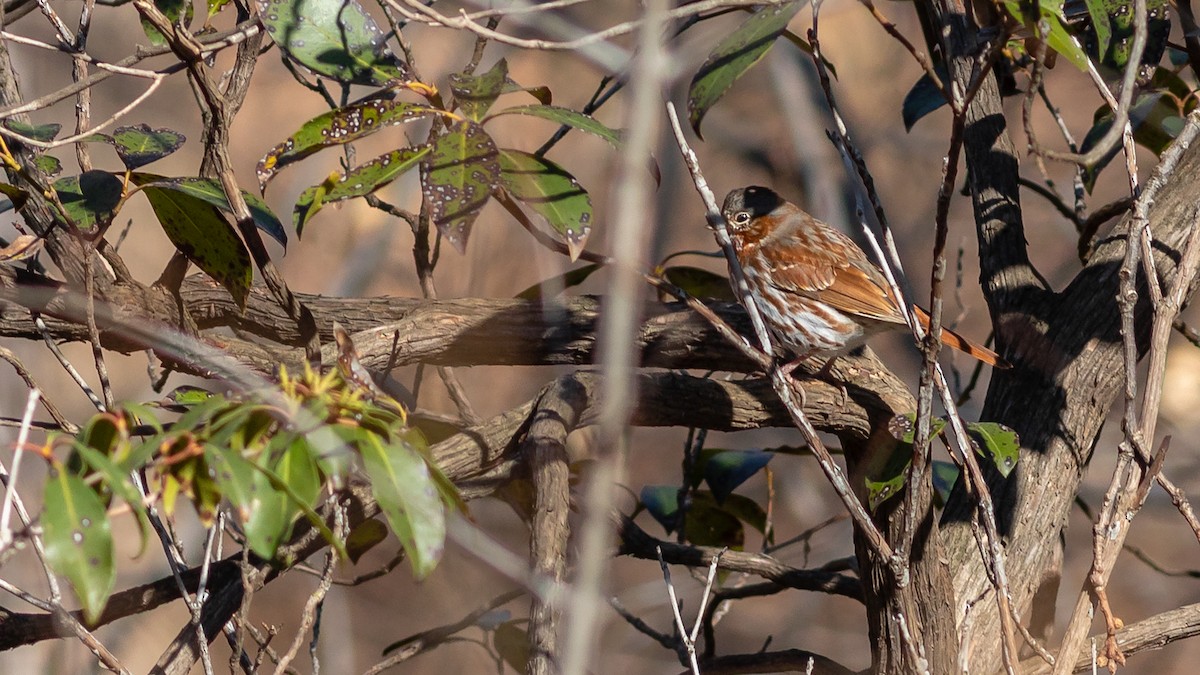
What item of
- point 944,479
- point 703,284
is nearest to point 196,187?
point 703,284

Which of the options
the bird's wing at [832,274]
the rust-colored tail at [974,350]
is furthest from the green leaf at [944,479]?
the bird's wing at [832,274]

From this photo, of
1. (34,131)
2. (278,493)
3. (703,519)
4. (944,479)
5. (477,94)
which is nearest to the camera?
(278,493)

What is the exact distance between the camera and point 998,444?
199cm

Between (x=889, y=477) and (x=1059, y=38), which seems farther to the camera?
(x=889, y=477)

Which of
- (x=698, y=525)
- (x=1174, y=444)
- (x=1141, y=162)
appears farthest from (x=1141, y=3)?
(x=1141, y=162)

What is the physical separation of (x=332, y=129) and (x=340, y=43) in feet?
0.53

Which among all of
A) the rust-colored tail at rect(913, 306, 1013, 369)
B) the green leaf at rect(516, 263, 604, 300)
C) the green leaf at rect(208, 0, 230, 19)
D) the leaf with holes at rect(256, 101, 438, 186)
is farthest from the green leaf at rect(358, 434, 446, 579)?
the rust-colored tail at rect(913, 306, 1013, 369)

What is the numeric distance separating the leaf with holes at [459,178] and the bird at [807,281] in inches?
68.5

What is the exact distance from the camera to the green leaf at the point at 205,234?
192cm

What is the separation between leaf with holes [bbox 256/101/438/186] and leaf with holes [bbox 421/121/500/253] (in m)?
0.15

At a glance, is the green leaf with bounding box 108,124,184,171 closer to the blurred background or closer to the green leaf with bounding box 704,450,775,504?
the green leaf with bounding box 704,450,775,504

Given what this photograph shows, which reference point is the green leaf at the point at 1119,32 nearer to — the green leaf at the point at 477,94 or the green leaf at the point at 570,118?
the green leaf at the point at 570,118

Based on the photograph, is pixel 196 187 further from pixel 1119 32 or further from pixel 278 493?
pixel 1119 32

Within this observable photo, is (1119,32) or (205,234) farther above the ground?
(1119,32)
